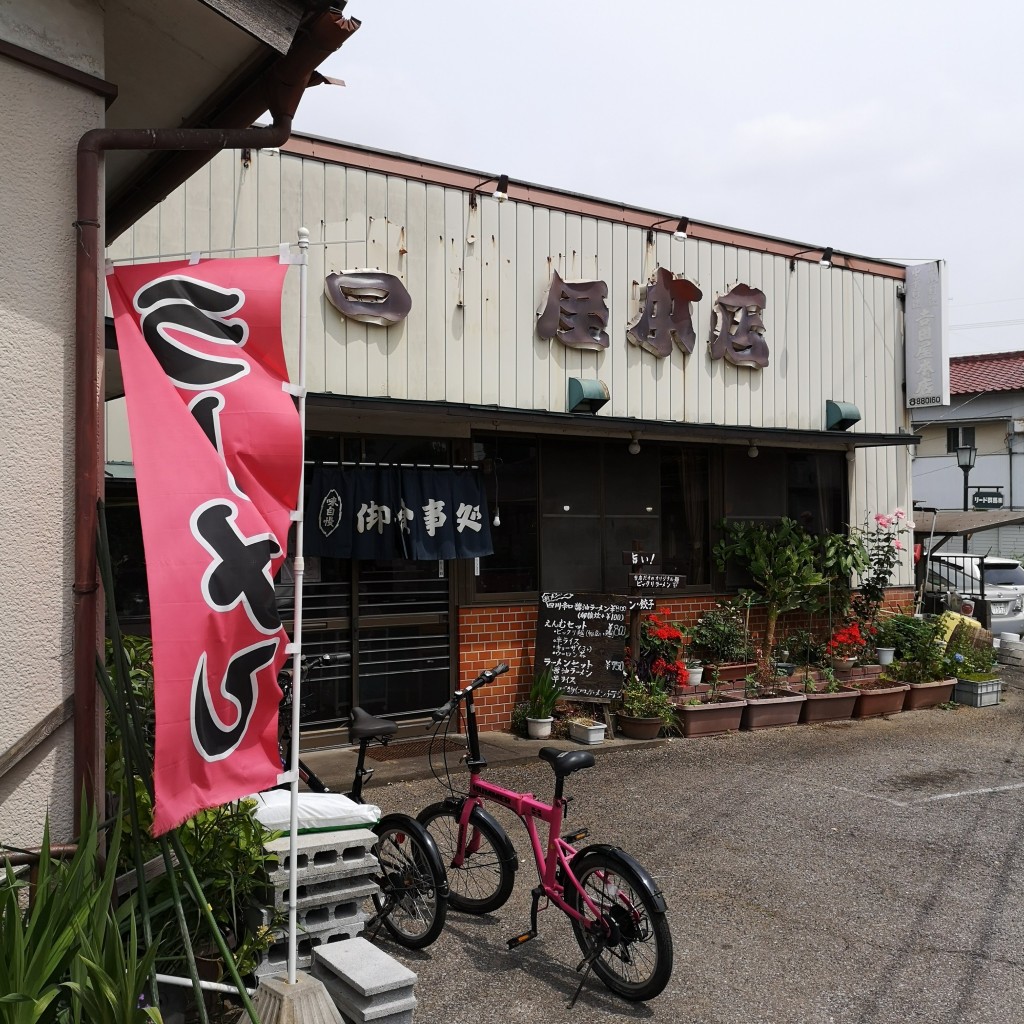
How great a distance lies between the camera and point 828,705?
1105 cm

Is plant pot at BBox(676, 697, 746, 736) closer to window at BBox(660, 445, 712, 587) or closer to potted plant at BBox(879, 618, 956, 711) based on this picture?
window at BBox(660, 445, 712, 587)

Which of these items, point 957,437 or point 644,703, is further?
point 957,437

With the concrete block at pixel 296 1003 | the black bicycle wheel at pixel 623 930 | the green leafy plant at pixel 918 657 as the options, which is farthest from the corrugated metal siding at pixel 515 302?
the concrete block at pixel 296 1003

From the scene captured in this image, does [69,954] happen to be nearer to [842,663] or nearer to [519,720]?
[519,720]

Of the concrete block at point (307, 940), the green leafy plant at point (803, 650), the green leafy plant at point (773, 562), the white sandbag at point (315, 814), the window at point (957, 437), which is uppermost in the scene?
the window at point (957, 437)

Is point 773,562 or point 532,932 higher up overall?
point 773,562

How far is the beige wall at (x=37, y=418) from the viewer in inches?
130

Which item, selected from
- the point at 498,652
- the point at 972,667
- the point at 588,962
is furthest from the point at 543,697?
the point at 972,667

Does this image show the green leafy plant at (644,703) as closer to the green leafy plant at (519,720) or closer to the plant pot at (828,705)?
the green leafy plant at (519,720)

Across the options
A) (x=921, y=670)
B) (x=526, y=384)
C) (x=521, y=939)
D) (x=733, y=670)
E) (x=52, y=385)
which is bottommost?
(x=521, y=939)

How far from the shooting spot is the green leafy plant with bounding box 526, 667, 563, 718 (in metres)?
9.80

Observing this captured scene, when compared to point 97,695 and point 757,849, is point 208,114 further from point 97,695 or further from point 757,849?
point 757,849

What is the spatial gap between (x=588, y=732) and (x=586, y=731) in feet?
0.07

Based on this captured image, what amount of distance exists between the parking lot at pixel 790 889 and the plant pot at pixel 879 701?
1.49 metres
